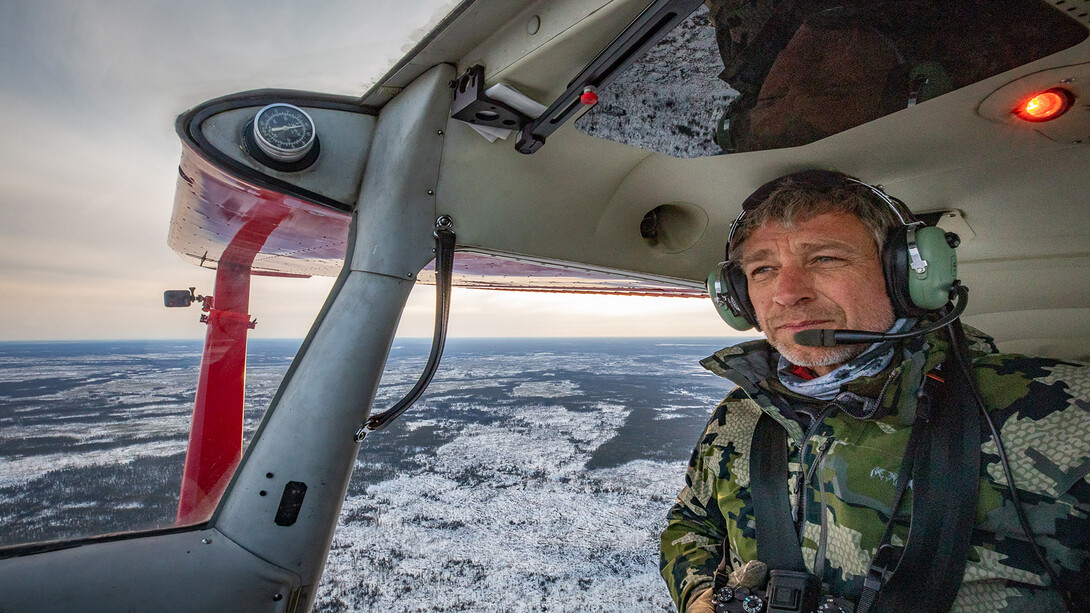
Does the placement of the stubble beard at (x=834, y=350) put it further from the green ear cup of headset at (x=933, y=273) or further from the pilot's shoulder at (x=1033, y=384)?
the pilot's shoulder at (x=1033, y=384)

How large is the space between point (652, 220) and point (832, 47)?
1057 mm

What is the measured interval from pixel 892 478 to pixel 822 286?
1.53ft

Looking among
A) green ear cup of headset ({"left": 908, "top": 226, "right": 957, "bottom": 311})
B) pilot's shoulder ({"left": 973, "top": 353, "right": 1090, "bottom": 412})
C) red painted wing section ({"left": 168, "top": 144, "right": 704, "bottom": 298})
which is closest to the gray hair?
green ear cup of headset ({"left": 908, "top": 226, "right": 957, "bottom": 311})

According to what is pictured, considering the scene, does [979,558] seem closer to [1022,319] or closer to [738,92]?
[738,92]

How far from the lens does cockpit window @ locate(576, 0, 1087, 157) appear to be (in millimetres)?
848

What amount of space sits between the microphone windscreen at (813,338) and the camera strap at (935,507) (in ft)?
0.66

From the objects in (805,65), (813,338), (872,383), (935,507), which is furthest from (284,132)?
(935,507)

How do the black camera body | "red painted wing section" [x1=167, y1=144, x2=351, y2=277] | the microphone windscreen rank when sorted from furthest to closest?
"red painted wing section" [x1=167, y1=144, x2=351, y2=277] < the microphone windscreen < the black camera body

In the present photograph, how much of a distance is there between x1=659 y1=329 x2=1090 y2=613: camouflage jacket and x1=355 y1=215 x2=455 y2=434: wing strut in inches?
29.2

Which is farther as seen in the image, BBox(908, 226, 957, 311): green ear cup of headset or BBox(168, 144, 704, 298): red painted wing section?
BBox(168, 144, 704, 298): red painted wing section

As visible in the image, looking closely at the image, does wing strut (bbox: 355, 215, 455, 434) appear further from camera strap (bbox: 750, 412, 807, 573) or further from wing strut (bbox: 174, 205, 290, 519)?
camera strap (bbox: 750, 412, 807, 573)

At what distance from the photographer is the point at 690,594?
3.63ft

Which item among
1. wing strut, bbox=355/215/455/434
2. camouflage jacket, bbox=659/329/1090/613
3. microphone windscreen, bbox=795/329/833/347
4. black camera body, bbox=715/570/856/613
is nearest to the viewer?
camouflage jacket, bbox=659/329/1090/613

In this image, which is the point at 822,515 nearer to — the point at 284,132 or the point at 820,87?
the point at 820,87
